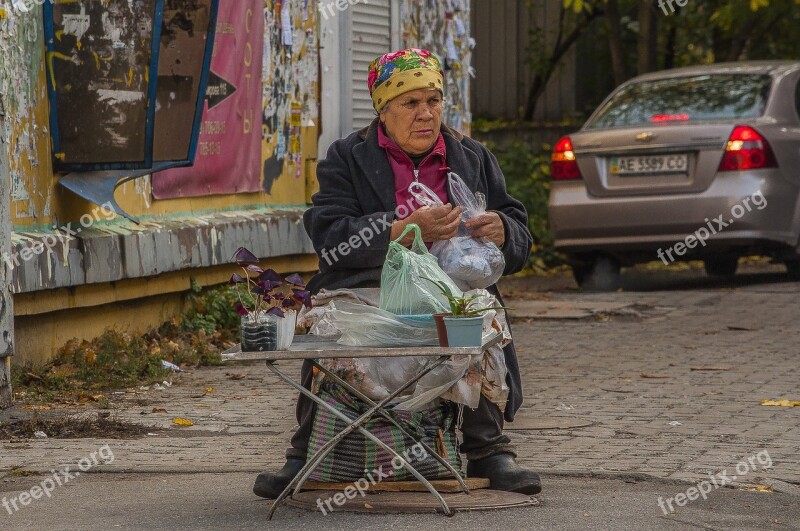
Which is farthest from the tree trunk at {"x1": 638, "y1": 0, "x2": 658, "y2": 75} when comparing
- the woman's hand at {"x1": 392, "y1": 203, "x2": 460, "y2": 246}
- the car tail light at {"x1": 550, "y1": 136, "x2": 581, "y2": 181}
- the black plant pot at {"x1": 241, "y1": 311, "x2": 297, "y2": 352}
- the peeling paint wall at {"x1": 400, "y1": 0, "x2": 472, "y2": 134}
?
the black plant pot at {"x1": 241, "y1": 311, "x2": 297, "y2": 352}

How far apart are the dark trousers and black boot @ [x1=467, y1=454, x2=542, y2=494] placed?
3 cm

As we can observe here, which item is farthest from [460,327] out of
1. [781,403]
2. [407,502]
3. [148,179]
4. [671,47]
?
[671,47]

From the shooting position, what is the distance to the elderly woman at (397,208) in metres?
5.30

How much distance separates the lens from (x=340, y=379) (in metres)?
5.03

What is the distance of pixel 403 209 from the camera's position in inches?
212

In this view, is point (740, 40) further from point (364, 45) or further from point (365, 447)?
point (365, 447)

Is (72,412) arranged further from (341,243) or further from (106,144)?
(341,243)

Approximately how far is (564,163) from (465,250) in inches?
292

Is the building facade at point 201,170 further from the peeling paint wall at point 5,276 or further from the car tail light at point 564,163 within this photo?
the car tail light at point 564,163

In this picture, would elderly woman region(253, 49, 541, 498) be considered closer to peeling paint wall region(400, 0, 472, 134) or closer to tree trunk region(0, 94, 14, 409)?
tree trunk region(0, 94, 14, 409)

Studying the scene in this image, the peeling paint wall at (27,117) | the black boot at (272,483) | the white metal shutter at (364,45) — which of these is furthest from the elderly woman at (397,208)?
the white metal shutter at (364,45)

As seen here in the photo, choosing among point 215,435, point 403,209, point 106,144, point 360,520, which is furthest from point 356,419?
point 106,144

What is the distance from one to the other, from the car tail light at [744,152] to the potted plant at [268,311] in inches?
289

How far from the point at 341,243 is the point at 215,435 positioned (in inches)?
72.5
